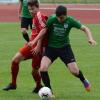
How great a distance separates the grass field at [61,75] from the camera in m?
10.9

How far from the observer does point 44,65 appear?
1041 cm

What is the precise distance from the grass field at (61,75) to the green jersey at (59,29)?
104cm

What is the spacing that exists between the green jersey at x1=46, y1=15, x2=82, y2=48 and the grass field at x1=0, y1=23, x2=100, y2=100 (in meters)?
1.04

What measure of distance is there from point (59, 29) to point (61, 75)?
10.1 feet

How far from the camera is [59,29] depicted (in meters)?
10.4

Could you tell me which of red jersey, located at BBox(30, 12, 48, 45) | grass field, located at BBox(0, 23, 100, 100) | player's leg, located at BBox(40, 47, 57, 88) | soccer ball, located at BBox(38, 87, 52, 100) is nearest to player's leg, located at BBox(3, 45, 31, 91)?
grass field, located at BBox(0, 23, 100, 100)

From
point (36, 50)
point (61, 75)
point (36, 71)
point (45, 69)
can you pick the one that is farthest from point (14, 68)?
point (61, 75)

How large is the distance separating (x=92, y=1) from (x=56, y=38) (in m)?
36.1

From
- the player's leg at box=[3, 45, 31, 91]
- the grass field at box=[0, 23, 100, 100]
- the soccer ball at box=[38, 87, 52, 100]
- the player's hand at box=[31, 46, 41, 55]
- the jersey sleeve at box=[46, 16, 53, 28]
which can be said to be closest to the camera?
the soccer ball at box=[38, 87, 52, 100]

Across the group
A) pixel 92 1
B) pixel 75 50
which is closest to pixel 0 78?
pixel 75 50

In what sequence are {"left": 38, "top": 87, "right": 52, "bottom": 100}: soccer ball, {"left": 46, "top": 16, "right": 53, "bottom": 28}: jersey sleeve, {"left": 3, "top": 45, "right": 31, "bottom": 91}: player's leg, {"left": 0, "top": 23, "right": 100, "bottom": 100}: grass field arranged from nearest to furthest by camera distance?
{"left": 38, "top": 87, "right": 52, "bottom": 100}: soccer ball
{"left": 46, "top": 16, "right": 53, "bottom": 28}: jersey sleeve
{"left": 0, "top": 23, "right": 100, "bottom": 100}: grass field
{"left": 3, "top": 45, "right": 31, "bottom": 91}: player's leg

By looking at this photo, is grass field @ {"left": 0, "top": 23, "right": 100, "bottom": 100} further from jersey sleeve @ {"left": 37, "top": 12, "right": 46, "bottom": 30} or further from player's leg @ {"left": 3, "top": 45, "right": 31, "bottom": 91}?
jersey sleeve @ {"left": 37, "top": 12, "right": 46, "bottom": 30}

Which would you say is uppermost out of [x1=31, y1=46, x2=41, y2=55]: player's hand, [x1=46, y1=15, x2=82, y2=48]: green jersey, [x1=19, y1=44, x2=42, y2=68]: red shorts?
[x1=46, y1=15, x2=82, y2=48]: green jersey

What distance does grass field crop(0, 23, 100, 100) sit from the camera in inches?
428
